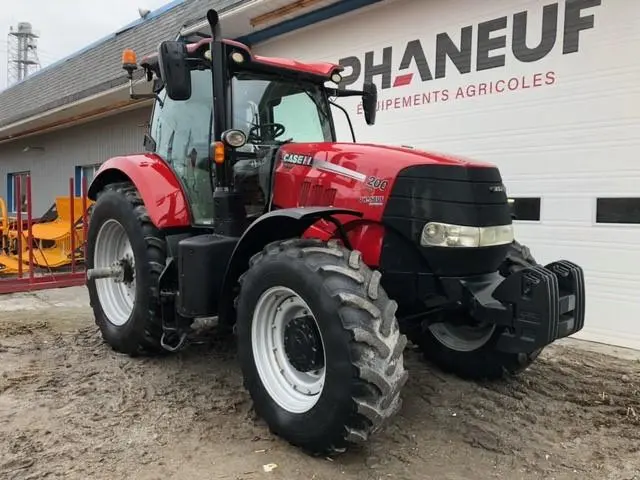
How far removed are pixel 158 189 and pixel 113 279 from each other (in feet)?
3.74

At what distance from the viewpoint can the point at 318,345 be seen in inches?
120

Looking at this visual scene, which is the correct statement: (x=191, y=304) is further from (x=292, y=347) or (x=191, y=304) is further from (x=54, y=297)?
(x=54, y=297)

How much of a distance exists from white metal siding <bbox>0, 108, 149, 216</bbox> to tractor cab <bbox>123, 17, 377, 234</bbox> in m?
9.01

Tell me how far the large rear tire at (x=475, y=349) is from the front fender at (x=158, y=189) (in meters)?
2.02

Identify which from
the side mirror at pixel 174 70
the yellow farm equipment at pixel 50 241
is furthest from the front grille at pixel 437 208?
the yellow farm equipment at pixel 50 241

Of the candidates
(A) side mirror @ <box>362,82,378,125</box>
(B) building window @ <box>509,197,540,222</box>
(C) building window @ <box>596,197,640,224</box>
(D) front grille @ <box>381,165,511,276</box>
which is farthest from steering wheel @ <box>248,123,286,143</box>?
(C) building window @ <box>596,197,640,224</box>

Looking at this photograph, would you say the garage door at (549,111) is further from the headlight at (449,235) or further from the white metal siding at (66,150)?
the white metal siding at (66,150)

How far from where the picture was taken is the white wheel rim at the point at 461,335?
395 centimetres

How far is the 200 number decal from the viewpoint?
10.5 ft

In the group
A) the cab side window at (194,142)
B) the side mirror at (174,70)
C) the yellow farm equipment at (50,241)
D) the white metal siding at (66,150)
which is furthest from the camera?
the white metal siding at (66,150)

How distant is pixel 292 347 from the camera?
3.14 meters

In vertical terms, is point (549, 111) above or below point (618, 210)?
above

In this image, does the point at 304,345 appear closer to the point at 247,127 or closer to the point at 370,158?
the point at 370,158

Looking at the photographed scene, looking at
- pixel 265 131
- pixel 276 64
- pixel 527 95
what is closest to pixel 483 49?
pixel 527 95
